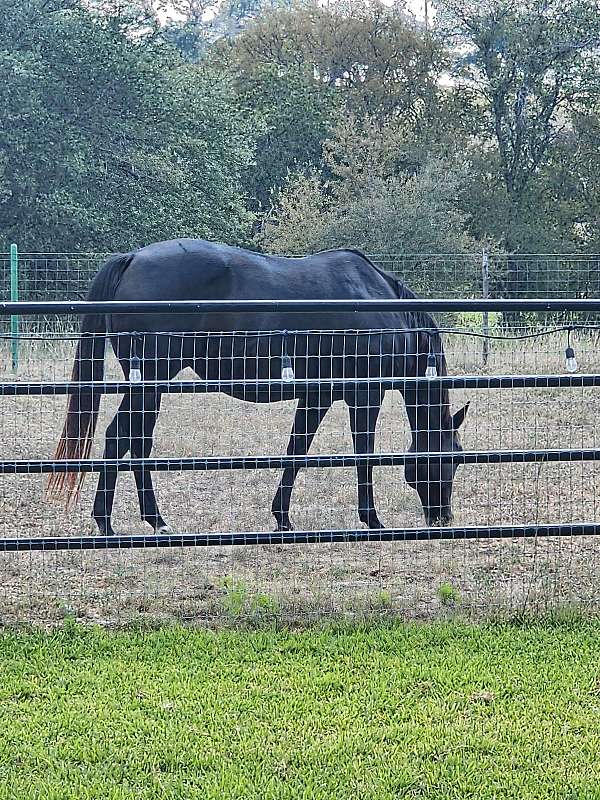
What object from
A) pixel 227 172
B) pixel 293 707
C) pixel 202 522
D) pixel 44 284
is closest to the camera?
pixel 293 707

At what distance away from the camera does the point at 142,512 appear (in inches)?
199

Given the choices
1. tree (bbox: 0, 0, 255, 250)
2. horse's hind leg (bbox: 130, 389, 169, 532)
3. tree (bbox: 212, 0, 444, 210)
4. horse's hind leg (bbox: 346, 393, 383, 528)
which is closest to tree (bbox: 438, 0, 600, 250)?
tree (bbox: 212, 0, 444, 210)

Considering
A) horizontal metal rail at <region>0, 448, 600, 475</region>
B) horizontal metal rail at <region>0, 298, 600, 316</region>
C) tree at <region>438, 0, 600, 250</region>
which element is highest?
tree at <region>438, 0, 600, 250</region>

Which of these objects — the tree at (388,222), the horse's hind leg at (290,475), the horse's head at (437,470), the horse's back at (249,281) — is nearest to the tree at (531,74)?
the tree at (388,222)

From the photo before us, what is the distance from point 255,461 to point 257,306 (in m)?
0.62

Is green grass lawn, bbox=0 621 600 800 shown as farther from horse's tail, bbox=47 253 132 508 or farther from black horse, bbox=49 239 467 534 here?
black horse, bbox=49 239 467 534

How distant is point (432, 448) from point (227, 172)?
16959 mm

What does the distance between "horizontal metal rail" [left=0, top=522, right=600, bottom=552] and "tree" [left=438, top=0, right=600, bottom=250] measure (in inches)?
796

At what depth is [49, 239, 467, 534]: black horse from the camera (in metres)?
5.05

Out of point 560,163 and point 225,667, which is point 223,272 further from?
point 560,163

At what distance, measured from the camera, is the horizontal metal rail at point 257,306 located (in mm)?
3840

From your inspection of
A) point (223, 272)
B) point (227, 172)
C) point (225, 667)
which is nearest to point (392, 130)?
point (227, 172)

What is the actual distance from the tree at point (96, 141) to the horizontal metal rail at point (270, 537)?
1568 cm

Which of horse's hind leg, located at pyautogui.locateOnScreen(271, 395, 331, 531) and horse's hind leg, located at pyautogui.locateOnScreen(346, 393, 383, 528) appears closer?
horse's hind leg, located at pyautogui.locateOnScreen(346, 393, 383, 528)
